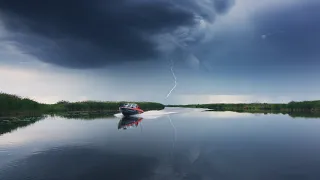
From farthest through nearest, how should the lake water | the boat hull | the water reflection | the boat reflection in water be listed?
1. the boat hull
2. the boat reflection in water
3. the water reflection
4. the lake water

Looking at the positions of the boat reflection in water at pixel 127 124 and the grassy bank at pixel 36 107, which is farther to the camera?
the grassy bank at pixel 36 107

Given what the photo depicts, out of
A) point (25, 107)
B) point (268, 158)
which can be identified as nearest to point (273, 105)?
point (25, 107)

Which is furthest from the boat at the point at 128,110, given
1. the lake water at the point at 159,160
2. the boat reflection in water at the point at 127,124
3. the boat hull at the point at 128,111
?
the lake water at the point at 159,160

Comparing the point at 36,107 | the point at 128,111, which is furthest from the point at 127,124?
the point at 36,107

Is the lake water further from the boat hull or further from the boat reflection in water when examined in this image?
the boat hull

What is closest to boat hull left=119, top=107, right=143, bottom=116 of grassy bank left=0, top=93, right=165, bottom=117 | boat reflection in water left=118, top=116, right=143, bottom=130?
boat reflection in water left=118, top=116, right=143, bottom=130

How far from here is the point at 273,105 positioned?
104375 mm

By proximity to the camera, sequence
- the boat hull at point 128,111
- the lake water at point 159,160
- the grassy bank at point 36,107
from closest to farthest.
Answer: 1. the lake water at point 159,160
2. the grassy bank at point 36,107
3. the boat hull at point 128,111

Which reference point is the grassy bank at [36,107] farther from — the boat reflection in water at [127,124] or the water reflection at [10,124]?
the boat reflection in water at [127,124]

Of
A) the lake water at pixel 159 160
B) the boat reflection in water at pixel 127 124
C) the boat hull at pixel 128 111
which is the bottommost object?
the lake water at pixel 159 160

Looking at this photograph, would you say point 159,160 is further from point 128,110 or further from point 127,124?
point 128,110

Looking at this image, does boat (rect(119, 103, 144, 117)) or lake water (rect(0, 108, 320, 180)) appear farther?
boat (rect(119, 103, 144, 117))

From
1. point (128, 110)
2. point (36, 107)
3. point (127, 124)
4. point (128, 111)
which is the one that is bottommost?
point (127, 124)

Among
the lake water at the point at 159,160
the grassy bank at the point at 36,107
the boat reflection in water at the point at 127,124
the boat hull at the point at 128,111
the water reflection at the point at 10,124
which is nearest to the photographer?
the lake water at the point at 159,160
